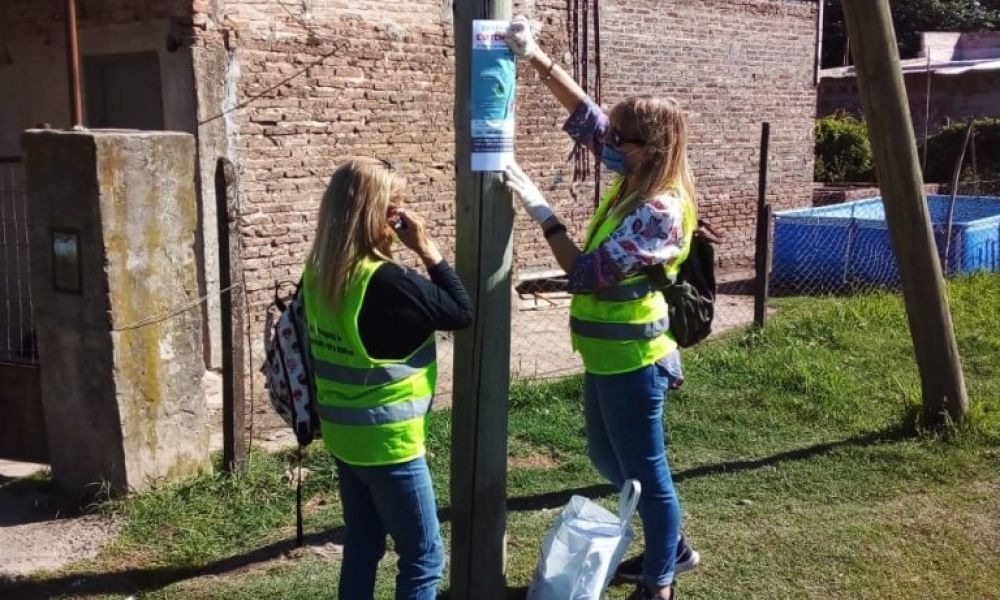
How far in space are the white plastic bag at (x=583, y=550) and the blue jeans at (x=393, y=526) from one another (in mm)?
528

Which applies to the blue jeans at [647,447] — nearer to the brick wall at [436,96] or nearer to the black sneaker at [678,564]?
the black sneaker at [678,564]

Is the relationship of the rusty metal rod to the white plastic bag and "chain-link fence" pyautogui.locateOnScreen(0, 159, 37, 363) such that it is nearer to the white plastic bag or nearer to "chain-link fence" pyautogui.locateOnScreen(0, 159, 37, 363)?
"chain-link fence" pyautogui.locateOnScreen(0, 159, 37, 363)

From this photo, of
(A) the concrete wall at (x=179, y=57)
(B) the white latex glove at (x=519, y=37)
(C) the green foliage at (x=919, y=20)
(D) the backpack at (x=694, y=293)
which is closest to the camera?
(B) the white latex glove at (x=519, y=37)

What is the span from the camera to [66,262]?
16.2 ft

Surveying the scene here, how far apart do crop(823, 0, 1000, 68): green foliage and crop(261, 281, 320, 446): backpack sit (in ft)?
108

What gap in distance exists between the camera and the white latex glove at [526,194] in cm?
352

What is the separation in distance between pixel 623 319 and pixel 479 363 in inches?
21.2

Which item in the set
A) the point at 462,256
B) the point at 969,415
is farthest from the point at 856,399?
the point at 462,256

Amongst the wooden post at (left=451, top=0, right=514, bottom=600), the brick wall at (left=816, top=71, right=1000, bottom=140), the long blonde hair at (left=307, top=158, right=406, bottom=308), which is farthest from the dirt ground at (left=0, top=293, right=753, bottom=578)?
the brick wall at (left=816, top=71, right=1000, bottom=140)

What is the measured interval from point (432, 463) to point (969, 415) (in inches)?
121

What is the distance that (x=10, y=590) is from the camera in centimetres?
422

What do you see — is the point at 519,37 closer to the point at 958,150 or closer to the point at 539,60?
the point at 539,60

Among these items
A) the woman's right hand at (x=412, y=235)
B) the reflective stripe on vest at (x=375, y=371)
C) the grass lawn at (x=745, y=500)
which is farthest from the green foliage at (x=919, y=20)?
the reflective stripe on vest at (x=375, y=371)

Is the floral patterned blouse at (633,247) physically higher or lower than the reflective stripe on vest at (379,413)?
higher
